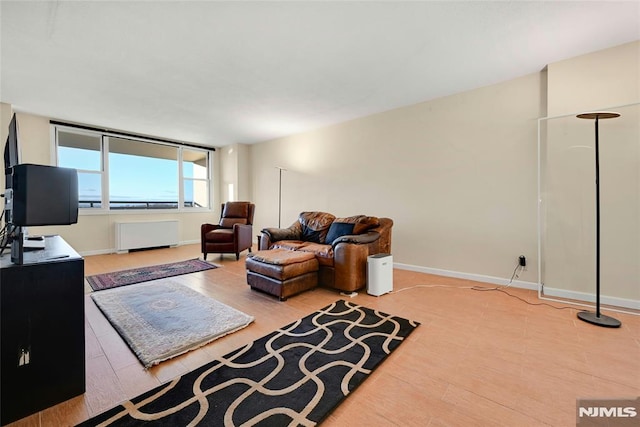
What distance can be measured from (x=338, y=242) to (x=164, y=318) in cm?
183

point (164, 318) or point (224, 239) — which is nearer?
point (164, 318)

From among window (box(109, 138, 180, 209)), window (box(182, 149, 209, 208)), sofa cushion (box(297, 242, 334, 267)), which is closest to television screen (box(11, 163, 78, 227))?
sofa cushion (box(297, 242, 334, 267))

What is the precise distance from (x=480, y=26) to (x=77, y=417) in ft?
12.3

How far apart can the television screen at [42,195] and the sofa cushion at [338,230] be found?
2.60 m

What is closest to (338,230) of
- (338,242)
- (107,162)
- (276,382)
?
(338,242)

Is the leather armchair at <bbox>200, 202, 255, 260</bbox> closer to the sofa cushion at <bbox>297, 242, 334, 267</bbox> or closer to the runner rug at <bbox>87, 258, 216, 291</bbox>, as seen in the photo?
the runner rug at <bbox>87, 258, 216, 291</bbox>

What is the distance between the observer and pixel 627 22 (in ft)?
7.38

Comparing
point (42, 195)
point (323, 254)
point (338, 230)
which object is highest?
point (42, 195)

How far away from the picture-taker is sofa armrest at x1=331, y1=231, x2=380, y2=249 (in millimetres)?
2971

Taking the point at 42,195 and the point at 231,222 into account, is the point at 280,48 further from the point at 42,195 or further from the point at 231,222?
the point at 231,222

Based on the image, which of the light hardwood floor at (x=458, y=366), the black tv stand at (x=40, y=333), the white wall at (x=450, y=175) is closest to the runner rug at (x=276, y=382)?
the light hardwood floor at (x=458, y=366)

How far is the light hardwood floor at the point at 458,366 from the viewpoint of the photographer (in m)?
1.30

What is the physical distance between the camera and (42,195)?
52.6 inches

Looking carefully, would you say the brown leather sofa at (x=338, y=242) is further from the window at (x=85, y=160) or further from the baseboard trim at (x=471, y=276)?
the window at (x=85, y=160)
